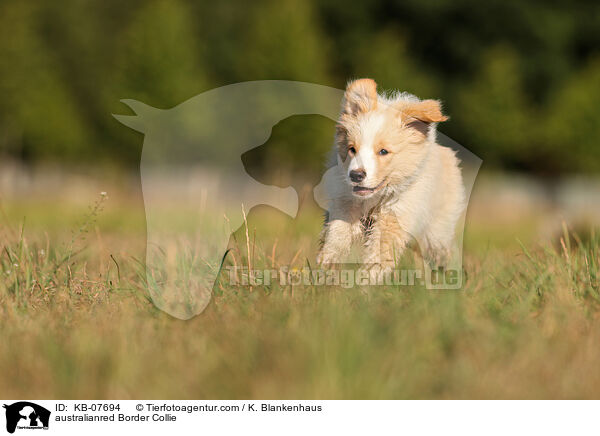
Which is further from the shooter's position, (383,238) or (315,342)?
(383,238)

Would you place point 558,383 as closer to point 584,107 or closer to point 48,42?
point 584,107

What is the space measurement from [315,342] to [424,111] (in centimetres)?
198

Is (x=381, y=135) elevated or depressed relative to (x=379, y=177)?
elevated

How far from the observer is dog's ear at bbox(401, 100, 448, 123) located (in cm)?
384

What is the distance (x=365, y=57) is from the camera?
25.5 meters

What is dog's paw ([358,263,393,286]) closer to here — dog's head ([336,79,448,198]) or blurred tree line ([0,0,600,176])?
dog's head ([336,79,448,198])

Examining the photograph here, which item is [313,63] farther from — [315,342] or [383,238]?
[315,342]

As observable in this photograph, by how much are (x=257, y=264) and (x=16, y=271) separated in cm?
131
